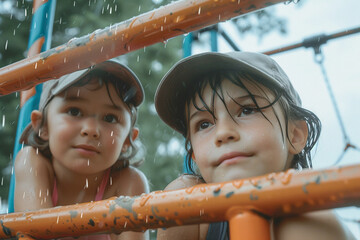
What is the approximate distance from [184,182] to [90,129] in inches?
12.7

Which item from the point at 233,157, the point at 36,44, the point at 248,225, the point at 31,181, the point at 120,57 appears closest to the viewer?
the point at 248,225

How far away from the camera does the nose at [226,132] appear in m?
0.73

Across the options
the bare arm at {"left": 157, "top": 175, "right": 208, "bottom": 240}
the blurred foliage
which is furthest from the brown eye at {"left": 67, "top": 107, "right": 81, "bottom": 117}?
the blurred foliage

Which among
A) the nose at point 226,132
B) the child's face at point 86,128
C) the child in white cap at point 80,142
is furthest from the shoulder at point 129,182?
the nose at point 226,132

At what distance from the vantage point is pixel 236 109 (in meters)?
0.78

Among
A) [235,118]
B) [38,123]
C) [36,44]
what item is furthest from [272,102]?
[36,44]

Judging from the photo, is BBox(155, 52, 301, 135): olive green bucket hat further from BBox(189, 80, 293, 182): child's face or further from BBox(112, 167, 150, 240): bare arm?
BBox(112, 167, 150, 240): bare arm

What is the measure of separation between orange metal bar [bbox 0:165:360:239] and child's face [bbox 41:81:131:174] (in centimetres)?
50

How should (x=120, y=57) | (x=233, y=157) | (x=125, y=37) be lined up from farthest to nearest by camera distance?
(x=120, y=57), (x=233, y=157), (x=125, y=37)

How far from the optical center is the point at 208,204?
16.1 inches

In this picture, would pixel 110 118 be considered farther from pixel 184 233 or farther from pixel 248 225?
pixel 248 225

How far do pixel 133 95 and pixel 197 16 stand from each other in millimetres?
685

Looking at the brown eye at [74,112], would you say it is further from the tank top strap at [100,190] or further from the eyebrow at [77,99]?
the tank top strap at [100,190]

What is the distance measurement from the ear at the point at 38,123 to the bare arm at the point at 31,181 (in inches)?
2.3
